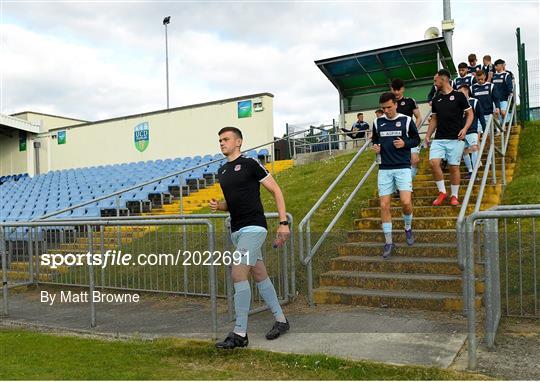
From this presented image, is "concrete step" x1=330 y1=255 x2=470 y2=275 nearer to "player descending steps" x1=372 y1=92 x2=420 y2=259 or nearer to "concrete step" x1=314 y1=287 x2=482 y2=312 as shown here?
"player descending steps" x1=372 y1=92 x2=420 y2=259

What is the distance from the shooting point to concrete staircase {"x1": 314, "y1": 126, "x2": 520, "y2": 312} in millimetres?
6070

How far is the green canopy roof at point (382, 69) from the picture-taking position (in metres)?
18.7

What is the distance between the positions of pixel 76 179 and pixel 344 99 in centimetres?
1108

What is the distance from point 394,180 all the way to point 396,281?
4.28 feet

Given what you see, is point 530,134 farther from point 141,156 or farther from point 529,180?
point 141,156

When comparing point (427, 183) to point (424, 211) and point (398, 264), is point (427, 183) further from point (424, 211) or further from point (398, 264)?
point (398, 264)

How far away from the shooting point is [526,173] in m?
9.55

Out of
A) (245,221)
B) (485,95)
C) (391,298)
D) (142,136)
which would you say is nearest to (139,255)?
(245,221)

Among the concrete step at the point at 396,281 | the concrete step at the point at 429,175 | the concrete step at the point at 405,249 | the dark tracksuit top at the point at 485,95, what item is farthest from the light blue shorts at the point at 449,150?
the dark tracksuit top at the point at 485,95

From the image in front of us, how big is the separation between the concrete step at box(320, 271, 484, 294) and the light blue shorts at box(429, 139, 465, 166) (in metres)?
1.96

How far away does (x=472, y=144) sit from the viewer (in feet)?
27.8

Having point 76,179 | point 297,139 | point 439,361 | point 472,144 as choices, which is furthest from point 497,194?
point 76,179

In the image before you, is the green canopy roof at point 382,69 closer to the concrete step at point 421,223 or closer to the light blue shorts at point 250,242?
the concrete step at point 421,223

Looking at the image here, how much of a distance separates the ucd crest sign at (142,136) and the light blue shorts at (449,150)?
17.5 meters
